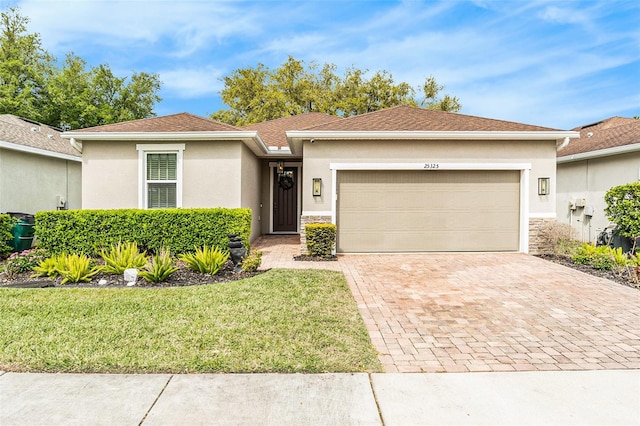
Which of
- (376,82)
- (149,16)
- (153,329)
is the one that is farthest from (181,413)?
(376,82)

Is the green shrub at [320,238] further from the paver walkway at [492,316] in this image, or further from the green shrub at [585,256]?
the green shrub at [585,256]

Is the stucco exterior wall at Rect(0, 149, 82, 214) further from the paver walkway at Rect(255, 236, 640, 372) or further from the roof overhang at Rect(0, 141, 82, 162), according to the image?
the paver walkway at Rect(255, 236, 640, 372)

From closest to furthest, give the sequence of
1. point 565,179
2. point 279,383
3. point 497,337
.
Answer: point 279,383
point 497,337
point 565,179

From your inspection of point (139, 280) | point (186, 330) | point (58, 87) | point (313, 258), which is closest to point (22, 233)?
point (139, 280)

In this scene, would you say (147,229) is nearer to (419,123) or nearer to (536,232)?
(419,123)

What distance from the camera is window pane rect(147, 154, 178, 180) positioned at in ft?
32.7

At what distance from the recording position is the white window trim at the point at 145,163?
9.84m

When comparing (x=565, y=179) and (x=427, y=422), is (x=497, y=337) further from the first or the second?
(x=565, y=179)

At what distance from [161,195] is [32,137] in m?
6.41

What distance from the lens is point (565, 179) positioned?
12898mm

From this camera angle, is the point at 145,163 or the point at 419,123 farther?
the point at 419,123

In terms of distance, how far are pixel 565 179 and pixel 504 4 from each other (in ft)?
20.8

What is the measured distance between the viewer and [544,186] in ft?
31.7

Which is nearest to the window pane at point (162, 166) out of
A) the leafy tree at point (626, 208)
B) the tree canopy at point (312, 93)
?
the leafy tree at point (626, 208)
